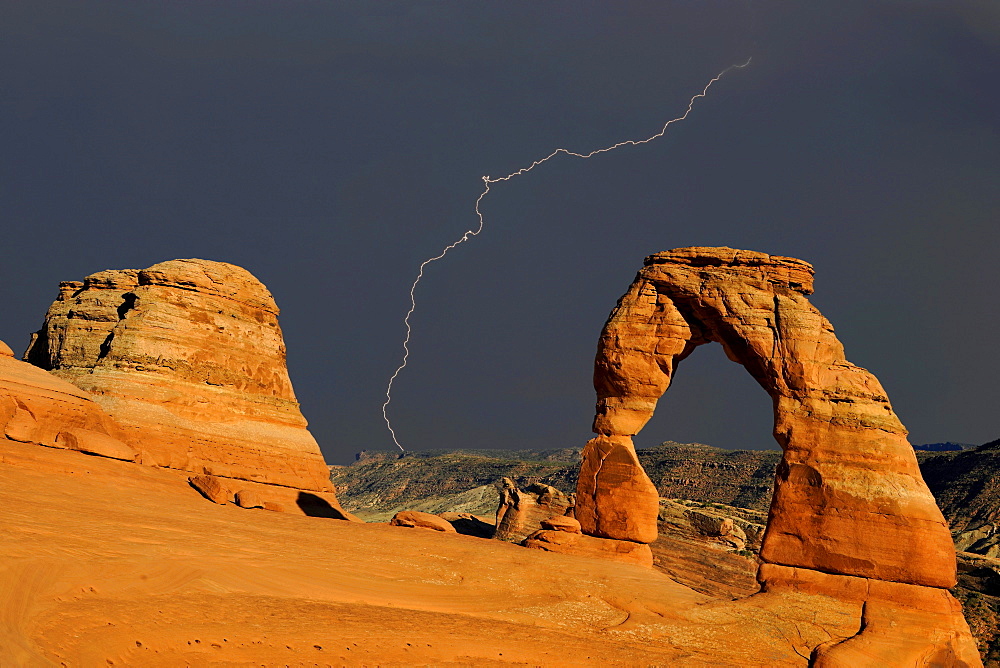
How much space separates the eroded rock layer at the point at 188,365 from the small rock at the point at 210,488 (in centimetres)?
200

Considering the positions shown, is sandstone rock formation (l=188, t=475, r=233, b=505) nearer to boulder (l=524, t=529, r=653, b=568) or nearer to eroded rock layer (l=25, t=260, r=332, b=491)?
eroded rock layer (l=25, t=260, r=332, b=491)

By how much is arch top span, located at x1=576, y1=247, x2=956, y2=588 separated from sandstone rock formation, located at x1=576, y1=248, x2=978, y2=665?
30 mm

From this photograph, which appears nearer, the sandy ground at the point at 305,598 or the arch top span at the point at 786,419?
the sandy ground at the point at 305,598

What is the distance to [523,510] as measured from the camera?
35094mm

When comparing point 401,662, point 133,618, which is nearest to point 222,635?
point 133,618

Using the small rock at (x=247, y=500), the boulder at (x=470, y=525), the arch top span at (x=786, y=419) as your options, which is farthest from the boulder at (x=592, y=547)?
the boulder at (x=470, y=525)

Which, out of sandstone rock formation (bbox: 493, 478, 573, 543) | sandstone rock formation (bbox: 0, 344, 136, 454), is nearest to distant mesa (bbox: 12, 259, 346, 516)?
sandstone rock formation (bbox: 0, 344, 136, 454)

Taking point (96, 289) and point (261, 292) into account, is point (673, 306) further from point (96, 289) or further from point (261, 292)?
point (96, 289)

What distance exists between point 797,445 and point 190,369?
20.8 m

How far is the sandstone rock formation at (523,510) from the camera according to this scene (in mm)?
34000

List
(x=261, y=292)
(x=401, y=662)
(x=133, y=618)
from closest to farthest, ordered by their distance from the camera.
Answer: (x=133, y=618)
(x=401, y=662)
(x=261, y=292)

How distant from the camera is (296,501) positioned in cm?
3056

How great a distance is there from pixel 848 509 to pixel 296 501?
1913cm

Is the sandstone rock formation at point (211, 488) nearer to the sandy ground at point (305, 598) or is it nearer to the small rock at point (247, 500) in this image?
the small rock at point (247, 500)
